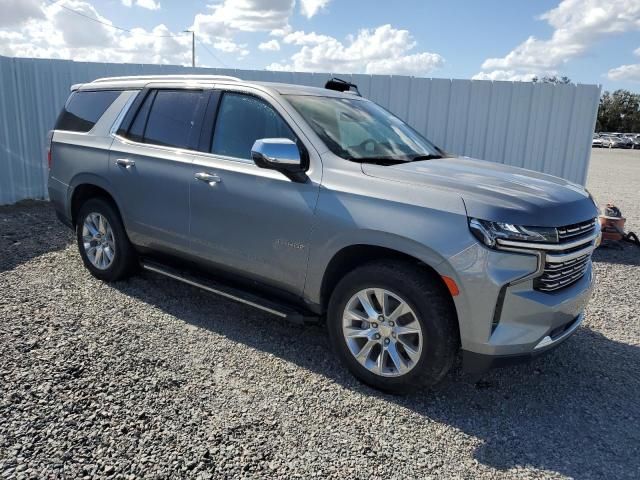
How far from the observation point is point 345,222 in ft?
10.5

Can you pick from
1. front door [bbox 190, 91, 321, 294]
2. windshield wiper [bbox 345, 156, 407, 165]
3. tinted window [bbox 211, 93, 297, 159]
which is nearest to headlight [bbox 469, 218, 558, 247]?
windshield wiper [bbox 345, 156, 407, 165]

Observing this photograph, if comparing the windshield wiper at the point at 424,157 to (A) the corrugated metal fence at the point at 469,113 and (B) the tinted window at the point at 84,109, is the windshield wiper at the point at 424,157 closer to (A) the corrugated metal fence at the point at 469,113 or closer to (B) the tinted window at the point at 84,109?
(B) the tinted window at the point at 84,109

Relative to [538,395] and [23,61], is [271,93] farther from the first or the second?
[23,61]

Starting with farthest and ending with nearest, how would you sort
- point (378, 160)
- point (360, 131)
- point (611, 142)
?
point (611, 142) → point (360, 131) → point (378, 160)

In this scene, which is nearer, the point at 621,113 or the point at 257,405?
the point at 257,405

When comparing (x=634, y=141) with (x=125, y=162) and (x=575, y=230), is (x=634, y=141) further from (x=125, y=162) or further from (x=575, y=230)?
(x=125, y=162)

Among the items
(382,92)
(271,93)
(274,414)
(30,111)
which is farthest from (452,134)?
(30,111)

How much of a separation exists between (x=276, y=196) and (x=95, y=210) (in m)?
2.32

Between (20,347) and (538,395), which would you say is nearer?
(538,395)

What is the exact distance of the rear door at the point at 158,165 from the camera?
163 inches

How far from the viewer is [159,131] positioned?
4426 mm

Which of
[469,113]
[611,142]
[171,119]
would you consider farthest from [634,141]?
[171,119]

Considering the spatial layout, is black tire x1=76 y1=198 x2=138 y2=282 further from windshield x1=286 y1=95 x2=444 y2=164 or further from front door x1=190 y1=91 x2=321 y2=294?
windshield x1=286 y1=95 x2=444 y2=164

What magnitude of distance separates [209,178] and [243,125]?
19.0 inches
